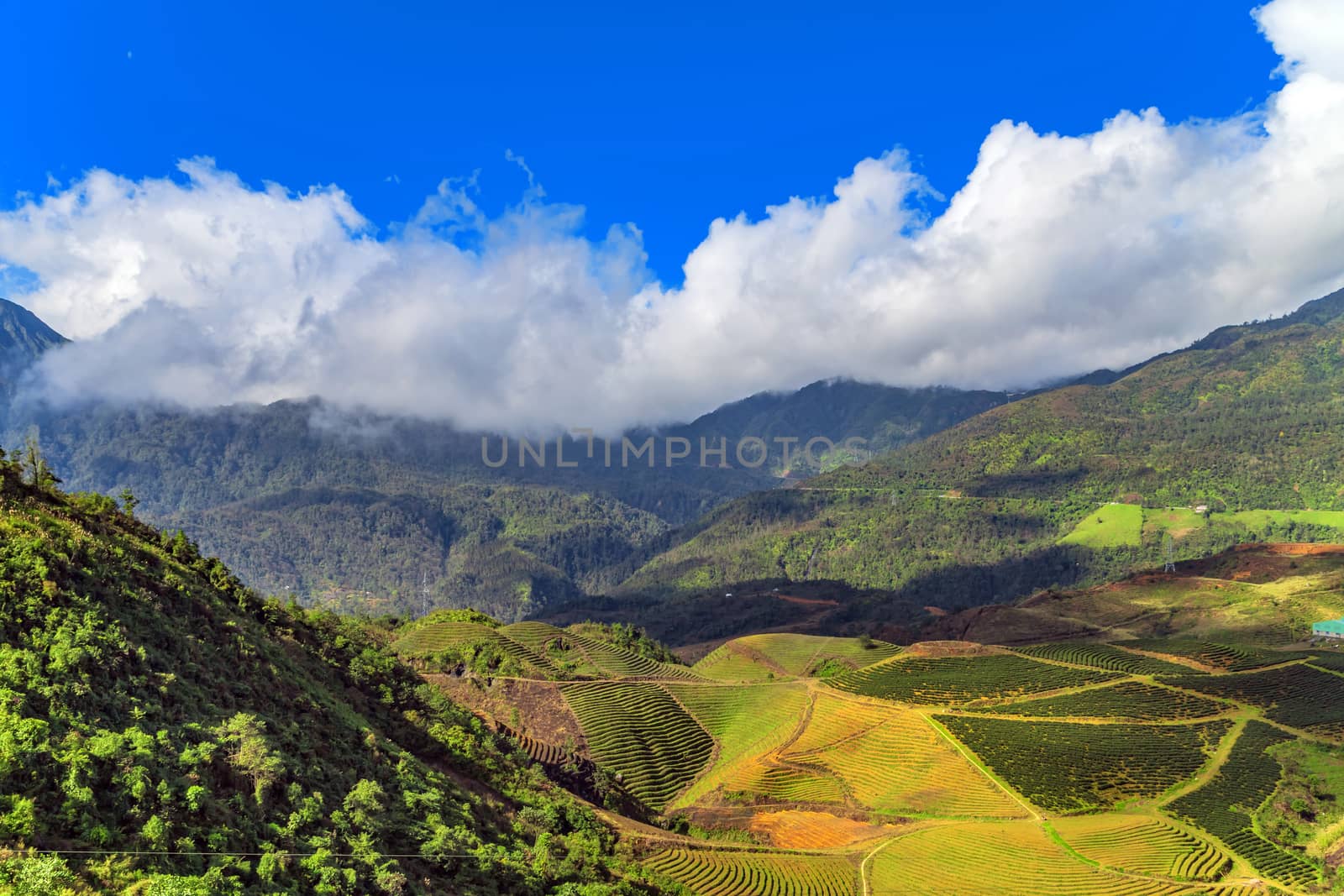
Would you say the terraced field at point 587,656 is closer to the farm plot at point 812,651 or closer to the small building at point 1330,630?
the farm plot at point 812,651

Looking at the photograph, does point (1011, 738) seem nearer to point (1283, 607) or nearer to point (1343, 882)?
point (1343, 882)

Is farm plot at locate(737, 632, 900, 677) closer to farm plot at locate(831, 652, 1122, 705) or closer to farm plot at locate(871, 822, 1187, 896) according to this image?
farm plot at locate(831, 652, 1122, 705)

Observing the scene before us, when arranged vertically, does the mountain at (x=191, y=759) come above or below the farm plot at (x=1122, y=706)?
above

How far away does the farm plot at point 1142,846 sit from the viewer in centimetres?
4834

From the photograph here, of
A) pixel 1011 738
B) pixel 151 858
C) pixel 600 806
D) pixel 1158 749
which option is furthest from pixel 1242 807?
pixel 151 858

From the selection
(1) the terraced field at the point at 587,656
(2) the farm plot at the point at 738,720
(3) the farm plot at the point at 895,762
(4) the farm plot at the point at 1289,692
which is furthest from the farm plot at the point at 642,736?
(4) the farm plot at the point at 1289,692

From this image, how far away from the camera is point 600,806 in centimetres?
5031

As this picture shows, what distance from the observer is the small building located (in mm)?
97188

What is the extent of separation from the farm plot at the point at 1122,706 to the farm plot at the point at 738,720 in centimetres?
1957

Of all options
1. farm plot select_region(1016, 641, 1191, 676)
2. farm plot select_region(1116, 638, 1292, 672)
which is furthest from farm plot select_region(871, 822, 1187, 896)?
farm plot select_region(1116, 638, 1292, 672)

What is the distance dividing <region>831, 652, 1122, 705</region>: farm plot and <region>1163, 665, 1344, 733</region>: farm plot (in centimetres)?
938

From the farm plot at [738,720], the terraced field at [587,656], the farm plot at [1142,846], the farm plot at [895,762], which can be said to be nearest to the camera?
the farm plot at [1142,846]

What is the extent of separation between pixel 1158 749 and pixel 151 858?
7644cm

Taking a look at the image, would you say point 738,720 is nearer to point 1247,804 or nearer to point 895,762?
point 895,762
